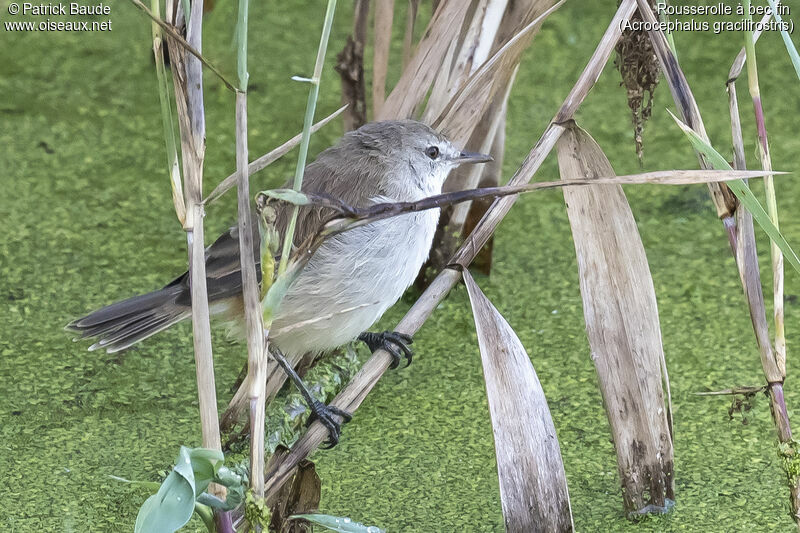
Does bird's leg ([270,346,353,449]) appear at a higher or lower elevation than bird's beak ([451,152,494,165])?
lower

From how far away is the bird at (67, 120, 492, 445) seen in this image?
2209mm

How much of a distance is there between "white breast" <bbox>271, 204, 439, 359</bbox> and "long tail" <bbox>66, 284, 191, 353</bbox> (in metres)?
0.27

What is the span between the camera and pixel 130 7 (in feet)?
13.4

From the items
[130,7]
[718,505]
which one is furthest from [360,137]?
[130,7]

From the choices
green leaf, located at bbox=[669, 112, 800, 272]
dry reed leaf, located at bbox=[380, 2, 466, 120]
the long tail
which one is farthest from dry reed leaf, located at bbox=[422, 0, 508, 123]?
green leaf, located at bbox=[669, 112, 800, 272]

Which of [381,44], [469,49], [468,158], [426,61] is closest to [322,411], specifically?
[468,158]

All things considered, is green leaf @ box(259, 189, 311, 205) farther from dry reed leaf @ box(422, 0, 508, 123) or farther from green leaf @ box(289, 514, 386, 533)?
dry reed leaf @ box(422, 0, 508, 123)

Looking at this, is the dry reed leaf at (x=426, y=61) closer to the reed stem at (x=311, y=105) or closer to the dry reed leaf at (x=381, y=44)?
the dry reed leaf at (x=381, y=44)

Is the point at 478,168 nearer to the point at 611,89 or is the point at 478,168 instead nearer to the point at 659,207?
the point at 659,207

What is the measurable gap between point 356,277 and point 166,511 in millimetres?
876

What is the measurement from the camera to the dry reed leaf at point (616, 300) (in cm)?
204

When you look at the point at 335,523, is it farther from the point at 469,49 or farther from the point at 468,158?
the point at 469,49

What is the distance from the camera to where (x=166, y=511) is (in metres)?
1.44

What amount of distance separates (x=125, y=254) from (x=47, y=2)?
4.74 ft
